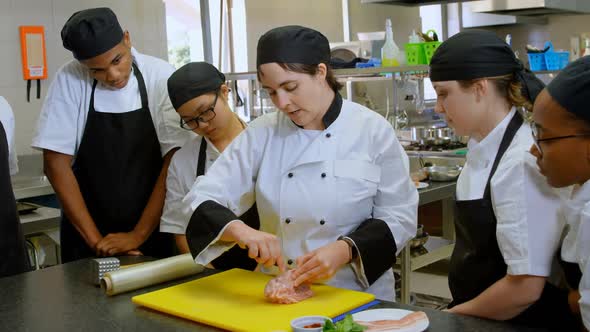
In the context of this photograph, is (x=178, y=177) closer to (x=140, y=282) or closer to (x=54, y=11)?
(x=140, y=282)

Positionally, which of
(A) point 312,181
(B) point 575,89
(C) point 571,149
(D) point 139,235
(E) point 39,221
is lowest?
(E) point 39,221

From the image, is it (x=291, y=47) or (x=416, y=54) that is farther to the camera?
(x=416, y=54)

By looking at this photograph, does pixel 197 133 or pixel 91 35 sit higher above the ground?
pixel 91 35

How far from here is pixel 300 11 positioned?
645 centimetres

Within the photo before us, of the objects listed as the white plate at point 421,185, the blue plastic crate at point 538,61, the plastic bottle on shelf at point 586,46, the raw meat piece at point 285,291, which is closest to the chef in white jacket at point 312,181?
the raw meat piece at point 285,291

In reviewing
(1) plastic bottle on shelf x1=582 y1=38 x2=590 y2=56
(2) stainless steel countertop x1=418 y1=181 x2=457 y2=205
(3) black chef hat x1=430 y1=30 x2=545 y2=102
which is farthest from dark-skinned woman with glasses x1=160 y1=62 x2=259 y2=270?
(1) plastic bottle on shelf x1=582 y1=38 x2=590 y2=56

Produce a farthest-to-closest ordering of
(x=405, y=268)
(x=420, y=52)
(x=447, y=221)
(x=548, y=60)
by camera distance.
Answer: (x=548, y=60)
(x=420, y=52)
(x=447, y=221)
(x=405, y=268)

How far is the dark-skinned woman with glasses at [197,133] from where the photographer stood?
7.52 ft

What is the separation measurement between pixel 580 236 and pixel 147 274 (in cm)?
110

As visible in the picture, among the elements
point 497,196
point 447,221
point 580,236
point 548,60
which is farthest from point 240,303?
point 548,60

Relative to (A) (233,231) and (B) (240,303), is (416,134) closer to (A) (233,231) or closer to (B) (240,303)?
(A) (233,231)

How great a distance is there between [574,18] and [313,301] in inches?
249

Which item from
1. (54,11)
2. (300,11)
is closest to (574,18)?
(300,11)

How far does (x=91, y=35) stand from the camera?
2383mm
